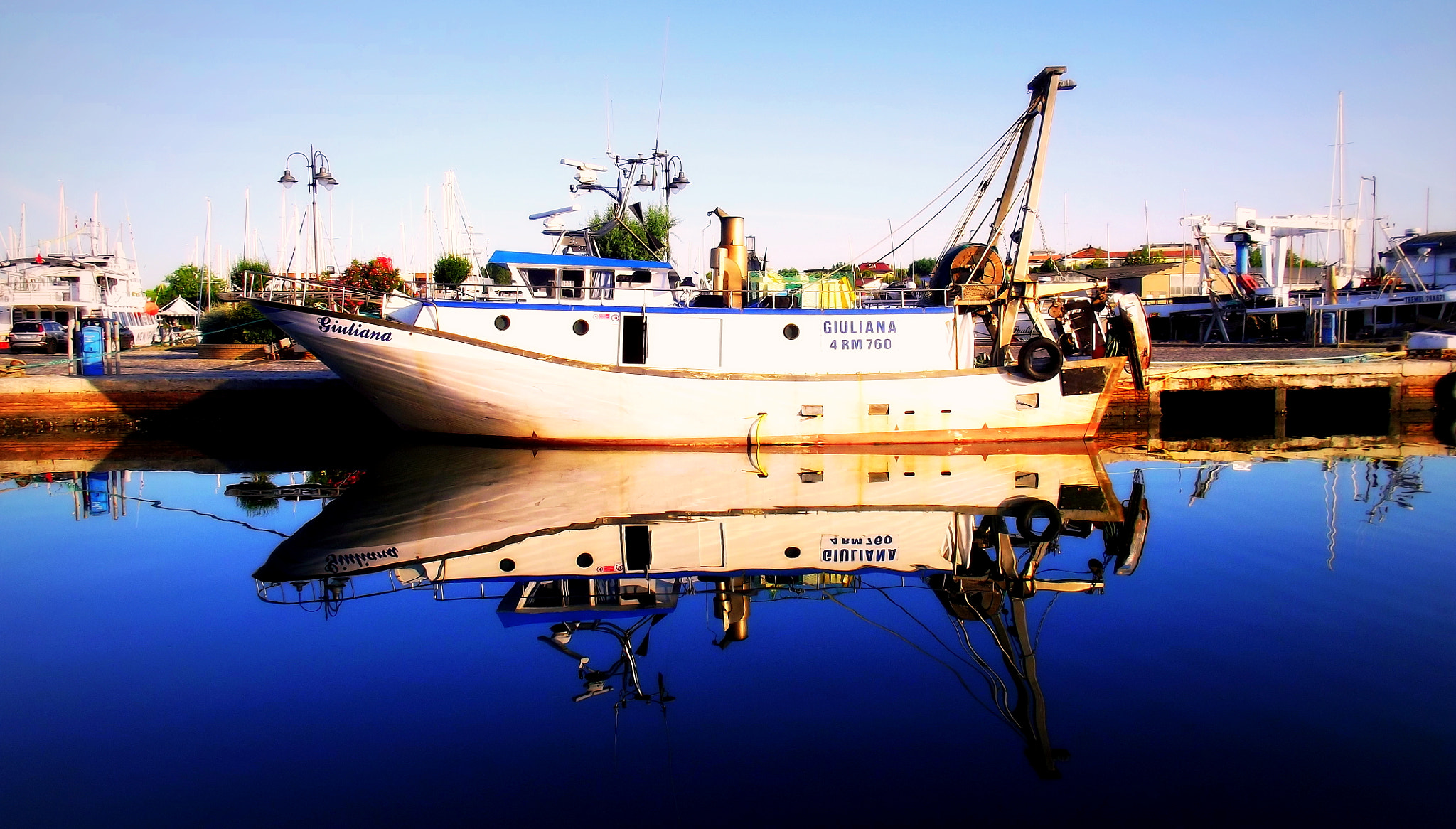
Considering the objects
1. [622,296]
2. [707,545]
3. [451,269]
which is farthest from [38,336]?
[707,545]

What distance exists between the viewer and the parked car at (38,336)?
3647 centimetres

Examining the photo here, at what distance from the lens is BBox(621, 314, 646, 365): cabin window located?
1661 cm

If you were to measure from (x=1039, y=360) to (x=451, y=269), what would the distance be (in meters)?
27.2

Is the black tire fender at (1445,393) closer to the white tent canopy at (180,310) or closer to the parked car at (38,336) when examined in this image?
the parked car at (38,336)

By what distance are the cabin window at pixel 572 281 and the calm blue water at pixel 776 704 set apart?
28.1 feet

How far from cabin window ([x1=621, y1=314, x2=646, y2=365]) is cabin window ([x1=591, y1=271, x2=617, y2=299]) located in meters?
1.33

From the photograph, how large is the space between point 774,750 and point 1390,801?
10.3 feet

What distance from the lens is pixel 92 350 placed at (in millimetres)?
19781

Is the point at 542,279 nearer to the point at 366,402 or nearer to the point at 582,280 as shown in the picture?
the point at 582,280

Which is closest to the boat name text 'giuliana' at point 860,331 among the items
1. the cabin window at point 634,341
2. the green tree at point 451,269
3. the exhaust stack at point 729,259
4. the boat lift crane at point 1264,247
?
the exhaust stack at point 729,259

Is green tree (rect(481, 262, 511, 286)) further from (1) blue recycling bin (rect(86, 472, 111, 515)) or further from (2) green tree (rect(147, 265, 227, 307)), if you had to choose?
(2) green tree (rect(147, 265, 227, 307))

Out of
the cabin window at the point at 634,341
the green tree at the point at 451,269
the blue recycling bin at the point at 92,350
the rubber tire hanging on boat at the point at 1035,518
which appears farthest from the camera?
the green tree at the point at 451,269

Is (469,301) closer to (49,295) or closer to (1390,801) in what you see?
(1390,801)

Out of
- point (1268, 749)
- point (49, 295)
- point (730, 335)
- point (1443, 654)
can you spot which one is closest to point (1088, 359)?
point (730, 335)
